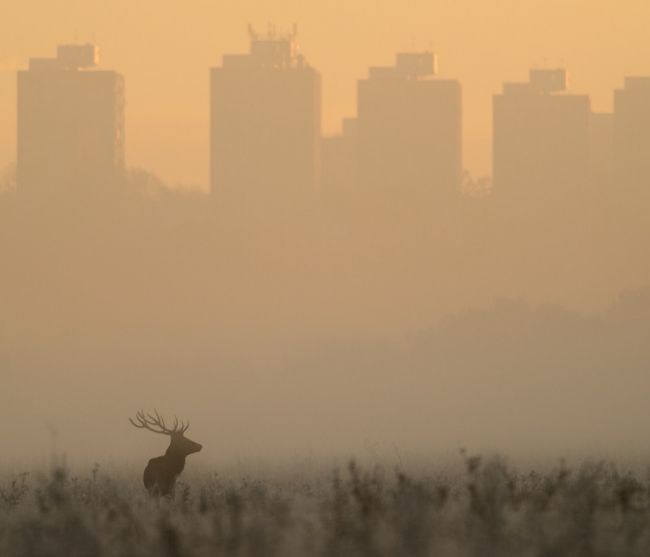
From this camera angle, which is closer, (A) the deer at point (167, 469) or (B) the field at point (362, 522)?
(B) the field at point (362, 522)

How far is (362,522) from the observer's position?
15.4m

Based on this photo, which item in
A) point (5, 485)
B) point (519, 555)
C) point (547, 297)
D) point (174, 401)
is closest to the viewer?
point (519, 555)

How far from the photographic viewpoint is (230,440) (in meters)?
Answer: 148

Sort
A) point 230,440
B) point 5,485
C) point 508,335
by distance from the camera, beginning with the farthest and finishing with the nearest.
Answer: point 508,335, point 230,440, point 5,485

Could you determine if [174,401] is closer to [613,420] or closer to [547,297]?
[613,420]

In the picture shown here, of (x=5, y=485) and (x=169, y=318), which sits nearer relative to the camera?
(x=5, y=485)

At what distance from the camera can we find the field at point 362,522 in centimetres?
1420

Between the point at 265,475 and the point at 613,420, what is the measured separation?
441 feet

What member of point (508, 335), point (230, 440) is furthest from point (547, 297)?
point (230, 440)

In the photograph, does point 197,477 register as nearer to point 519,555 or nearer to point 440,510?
point 440,510

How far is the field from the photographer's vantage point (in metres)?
14.2

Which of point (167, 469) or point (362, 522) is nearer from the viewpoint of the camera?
point (362, 522)

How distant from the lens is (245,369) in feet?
575

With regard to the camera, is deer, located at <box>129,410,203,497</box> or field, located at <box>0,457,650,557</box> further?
deer, located at <box>129,410,203,497</box>
